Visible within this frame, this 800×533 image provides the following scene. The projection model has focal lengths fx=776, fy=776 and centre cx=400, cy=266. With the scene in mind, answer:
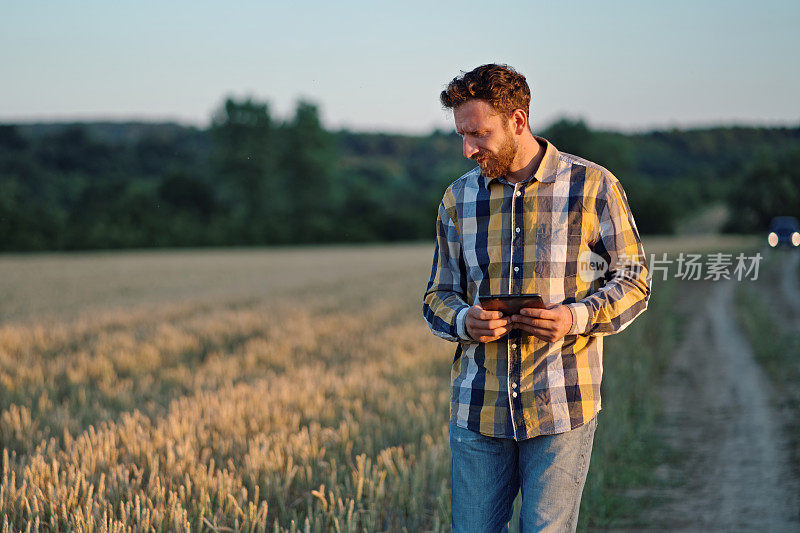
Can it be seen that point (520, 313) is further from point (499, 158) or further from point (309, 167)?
point (309, 167)

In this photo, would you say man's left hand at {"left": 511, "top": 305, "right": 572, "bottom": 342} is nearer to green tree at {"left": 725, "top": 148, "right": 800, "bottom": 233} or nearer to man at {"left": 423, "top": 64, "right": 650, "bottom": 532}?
man at {"left": 423, "top": 64, "right": 650, "bottom": 532}

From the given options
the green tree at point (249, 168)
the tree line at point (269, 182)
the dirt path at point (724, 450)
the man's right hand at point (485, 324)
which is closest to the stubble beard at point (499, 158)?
the man's right hand at point (485, 324)

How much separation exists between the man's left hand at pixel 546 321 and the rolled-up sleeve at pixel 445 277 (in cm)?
29

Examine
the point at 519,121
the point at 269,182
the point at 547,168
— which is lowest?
the point at 547,168

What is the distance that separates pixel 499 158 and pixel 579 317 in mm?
585

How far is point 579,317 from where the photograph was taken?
8.25ft

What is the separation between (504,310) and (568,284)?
0.30 m

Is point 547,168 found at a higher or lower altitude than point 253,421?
higher

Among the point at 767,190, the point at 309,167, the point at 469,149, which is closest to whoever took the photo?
the point at 469,149

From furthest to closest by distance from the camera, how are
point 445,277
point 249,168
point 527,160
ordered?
point 249,168
point 445,277
point 527,160

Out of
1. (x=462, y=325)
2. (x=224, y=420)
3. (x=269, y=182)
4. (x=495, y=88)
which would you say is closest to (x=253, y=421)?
(x=224, y=420)

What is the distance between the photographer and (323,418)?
5711 millimetres

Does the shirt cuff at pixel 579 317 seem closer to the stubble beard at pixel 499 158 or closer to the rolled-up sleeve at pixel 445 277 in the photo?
the rolled-up sleeve at pixel 445 277

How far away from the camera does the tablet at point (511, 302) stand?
2465 mm
